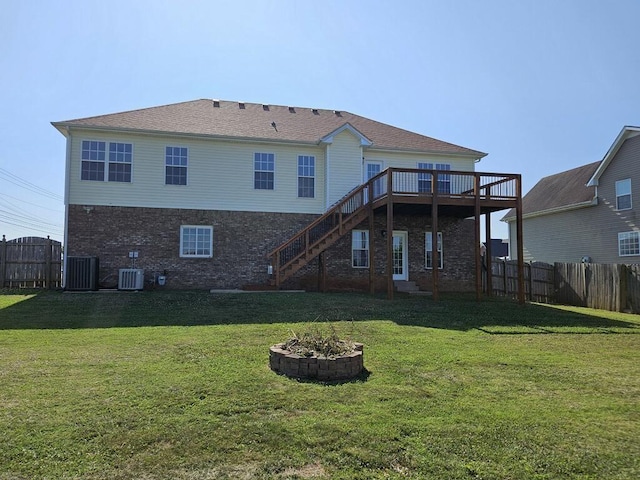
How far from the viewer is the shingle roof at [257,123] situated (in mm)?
16812

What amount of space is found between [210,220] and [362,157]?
6514 mm

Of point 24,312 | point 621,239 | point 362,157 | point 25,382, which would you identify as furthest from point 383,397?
point 621,239

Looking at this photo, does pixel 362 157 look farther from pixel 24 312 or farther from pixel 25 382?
pixel 25 382

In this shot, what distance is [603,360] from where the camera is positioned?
7129 millimetres

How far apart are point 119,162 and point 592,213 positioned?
2196 centimetres

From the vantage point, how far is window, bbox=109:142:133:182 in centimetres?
1631

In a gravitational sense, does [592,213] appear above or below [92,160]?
below

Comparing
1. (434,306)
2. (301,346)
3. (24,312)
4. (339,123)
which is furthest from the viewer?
(339,123)

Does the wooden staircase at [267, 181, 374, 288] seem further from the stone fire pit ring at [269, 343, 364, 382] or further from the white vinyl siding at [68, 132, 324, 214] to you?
the stone fire pit ring at [269, 343, 364, 382]

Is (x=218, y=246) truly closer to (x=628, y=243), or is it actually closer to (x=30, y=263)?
(x=30, y=263)

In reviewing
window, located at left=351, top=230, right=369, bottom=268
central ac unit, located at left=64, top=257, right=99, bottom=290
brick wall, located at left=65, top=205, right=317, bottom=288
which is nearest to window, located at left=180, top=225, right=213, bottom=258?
brick wall, located at left=65, top=205, right=317, bottom=288

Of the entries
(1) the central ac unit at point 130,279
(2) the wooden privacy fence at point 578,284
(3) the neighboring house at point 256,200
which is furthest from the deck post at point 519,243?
(1) the central ac unit at point 130,279

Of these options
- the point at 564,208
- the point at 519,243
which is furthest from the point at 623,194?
the point at 519,243

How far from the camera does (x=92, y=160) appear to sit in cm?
1616
